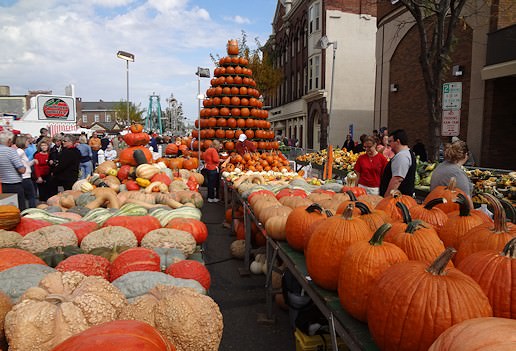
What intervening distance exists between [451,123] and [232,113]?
25.8 ft

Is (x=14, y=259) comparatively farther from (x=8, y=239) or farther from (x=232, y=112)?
(x=232, y=112)

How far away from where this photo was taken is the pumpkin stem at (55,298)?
1645 millimetres

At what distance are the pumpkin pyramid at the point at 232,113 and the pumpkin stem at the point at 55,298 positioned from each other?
34.5 feet

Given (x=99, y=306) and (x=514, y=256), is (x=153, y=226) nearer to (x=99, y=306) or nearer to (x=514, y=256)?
(x=99, y=306)

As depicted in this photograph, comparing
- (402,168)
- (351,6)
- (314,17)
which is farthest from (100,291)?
(351,6)

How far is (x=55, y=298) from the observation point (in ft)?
5.43

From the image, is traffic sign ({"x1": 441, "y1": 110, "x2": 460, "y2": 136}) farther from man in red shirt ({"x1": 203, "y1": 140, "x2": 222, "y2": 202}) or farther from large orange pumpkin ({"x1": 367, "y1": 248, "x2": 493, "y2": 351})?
man in red shirt ({"x1": 203, "y1": 140, "x2": 222, "y2": 202})

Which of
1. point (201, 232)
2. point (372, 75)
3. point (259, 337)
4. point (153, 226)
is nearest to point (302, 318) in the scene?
point (259, 337)

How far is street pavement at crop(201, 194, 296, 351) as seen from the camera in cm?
366

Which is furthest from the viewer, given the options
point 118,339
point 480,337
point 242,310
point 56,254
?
point 242,310

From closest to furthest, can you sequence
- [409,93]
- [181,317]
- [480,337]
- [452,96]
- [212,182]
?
[480,337] → [181,317] → [452,96] → [212,182] → [409,93]

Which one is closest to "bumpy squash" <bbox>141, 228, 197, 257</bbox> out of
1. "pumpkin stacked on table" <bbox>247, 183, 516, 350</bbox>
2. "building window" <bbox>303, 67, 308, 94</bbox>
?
"pumpkin stacked on table" <bbox>247, 183, 516, 350</bbox>

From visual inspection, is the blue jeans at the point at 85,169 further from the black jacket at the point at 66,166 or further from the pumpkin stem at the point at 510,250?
the pumpkin stem at the point at 510,250

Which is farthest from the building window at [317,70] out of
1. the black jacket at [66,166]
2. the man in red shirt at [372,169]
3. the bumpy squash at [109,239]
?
the bumpy squash at [109,239]
